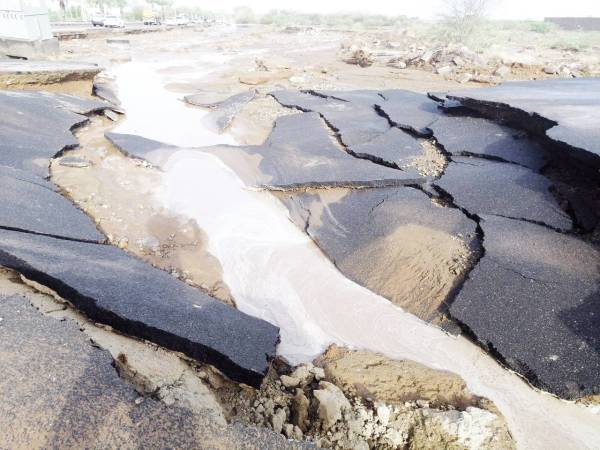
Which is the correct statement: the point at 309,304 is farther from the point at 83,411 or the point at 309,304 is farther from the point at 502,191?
the point at 502,191

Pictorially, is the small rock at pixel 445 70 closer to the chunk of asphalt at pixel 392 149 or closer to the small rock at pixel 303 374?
the chunk of asphalt at pixel 392 149

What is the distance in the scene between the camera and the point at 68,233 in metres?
3.07

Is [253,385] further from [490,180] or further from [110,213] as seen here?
[490,180]

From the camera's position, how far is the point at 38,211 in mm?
3244

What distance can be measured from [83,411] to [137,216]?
9.36 ft

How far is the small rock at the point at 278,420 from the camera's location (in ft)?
6.26

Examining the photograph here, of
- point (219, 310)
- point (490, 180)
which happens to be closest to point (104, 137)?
point (219, 310)

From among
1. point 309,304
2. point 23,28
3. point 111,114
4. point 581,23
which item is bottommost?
point 309,304

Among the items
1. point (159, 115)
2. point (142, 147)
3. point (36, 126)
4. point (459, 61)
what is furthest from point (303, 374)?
point (459, 61)

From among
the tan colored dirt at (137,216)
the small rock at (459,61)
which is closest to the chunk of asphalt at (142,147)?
the tan colored dirt at (137,216)

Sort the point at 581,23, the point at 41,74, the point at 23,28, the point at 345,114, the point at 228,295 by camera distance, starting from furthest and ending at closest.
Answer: the point at 581,23 → the point at 23,28 → the point at 41,74 → the point at 345,114 → the point at 228,295

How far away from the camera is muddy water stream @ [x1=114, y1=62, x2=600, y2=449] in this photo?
231 centimetres

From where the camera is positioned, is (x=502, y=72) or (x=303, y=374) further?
(x=502, y=72)

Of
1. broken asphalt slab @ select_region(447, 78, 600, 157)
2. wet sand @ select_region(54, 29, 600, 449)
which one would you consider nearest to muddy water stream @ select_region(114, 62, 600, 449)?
wet sand @ select_region(54, 29, 600, 449)
